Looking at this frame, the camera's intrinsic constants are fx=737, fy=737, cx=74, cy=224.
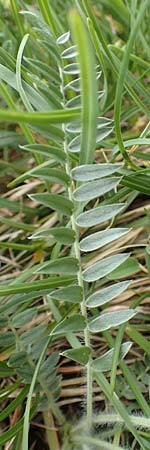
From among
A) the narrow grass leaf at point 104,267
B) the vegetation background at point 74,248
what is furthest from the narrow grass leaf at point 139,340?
the narrow grass leaf at point 104,267

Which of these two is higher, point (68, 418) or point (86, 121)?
point (86, 121)

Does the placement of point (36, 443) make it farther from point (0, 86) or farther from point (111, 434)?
point (0, 86)

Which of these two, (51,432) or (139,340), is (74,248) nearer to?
(139,340)

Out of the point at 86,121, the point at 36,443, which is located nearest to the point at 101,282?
the point at 36,443

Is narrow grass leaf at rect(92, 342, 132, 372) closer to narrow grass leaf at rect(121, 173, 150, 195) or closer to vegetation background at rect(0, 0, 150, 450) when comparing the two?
vegetation background at rect(0, 0, 150, 450)

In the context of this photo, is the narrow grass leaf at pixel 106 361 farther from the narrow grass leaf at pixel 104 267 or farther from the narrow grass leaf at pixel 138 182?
the narrow grass leaf at pixel 138 182

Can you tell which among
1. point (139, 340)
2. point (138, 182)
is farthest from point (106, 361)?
point (138, 182)

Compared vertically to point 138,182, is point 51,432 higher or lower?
lower
